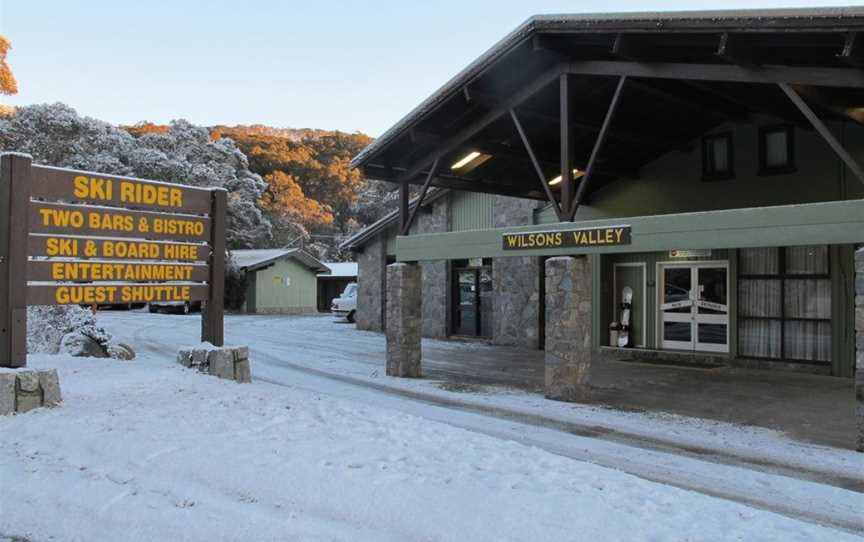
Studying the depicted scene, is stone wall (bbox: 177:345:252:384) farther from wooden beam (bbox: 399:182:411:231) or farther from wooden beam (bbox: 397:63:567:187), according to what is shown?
wooden beam (bbox: 397:63:567:187)

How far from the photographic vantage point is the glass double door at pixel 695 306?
13375 mm

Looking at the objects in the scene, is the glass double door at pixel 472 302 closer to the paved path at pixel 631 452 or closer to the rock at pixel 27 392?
the paved path at pixel 631 452

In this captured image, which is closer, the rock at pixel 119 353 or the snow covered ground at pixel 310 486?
the snow covered ground at pixel 310 486

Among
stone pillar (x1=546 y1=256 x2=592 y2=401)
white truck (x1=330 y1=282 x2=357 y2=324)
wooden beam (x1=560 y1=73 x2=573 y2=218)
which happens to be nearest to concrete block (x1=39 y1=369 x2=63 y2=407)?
stone pillar (x1=546 y1=256 x2=592 y2=401)

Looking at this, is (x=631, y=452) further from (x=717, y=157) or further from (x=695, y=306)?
(x=717, y=157)

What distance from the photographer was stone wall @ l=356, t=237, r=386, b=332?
21.7m

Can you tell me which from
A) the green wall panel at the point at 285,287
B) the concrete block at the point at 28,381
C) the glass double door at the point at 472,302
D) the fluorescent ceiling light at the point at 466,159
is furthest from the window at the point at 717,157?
the green wall panel at the point at 285,287

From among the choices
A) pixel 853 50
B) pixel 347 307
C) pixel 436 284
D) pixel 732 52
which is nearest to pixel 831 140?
pixel 853 50

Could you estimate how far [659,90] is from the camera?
10305 millimetres

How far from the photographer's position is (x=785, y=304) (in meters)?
12.3

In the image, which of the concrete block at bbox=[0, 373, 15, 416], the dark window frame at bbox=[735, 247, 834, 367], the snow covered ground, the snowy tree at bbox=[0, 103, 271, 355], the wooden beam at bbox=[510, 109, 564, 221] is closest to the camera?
the snow covered ground

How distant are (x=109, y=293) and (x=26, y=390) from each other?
190cm

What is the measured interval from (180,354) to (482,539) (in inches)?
258

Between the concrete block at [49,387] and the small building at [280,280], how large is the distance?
2799cm
